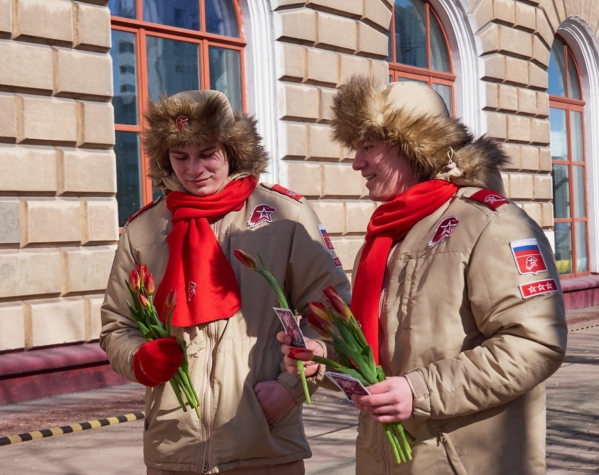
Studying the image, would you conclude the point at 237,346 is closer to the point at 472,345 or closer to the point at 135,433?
the point at 472,345

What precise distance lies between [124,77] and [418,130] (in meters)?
7.31

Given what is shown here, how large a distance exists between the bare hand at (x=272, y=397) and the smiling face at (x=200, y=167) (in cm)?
66

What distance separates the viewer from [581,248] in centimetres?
1727

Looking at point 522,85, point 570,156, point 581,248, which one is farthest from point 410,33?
point 581,248

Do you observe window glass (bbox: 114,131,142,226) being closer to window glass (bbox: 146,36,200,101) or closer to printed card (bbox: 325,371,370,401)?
window glass (bbox: 146,36,200,101)

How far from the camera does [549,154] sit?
15828 mm

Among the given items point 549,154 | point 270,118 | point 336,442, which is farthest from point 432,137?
point 549,154

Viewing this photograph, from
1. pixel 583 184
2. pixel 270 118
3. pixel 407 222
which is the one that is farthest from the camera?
pixel 583 184

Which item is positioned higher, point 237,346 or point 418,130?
point 418,130

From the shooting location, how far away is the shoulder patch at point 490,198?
8.80 ft

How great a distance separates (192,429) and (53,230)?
18.5 feet

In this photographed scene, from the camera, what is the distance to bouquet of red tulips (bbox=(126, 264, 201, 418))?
3.16 meters

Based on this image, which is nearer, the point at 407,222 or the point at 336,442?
the point at 407,222

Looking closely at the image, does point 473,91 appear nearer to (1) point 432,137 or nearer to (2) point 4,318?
(2) point 4,318
